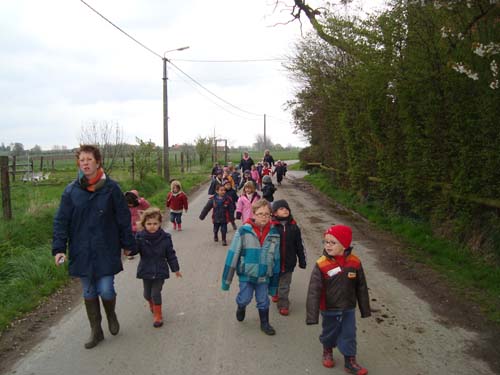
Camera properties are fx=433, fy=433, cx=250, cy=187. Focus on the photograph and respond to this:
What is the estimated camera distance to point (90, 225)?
4262mm

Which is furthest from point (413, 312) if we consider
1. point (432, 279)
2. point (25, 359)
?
point (25, 359)

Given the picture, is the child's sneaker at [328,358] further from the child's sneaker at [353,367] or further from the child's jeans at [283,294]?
the child's jeans at [283,294]

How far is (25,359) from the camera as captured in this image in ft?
13.6

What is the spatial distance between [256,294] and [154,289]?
1.16 metres

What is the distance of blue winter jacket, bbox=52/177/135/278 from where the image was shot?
4.24m

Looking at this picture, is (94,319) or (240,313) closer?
(94,319)

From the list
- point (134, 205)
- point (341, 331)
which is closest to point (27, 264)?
point (134, 205)

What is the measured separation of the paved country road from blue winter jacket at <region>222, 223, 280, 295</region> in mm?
581

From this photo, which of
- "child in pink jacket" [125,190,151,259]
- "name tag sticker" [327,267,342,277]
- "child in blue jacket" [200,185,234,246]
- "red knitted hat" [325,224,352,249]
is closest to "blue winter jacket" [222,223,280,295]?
"name tag sticker" [327,267,342,277]

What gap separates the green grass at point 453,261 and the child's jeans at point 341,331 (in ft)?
7.09

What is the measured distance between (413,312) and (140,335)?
318 centimetres

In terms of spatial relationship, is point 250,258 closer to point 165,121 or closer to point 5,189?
point 5,189

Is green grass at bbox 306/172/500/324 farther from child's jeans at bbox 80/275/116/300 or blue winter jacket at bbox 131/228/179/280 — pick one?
child's jeans at bbox 80/275/116/300

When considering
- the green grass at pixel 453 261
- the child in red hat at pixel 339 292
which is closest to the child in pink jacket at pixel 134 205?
the child in red hat at pixel 339 292
